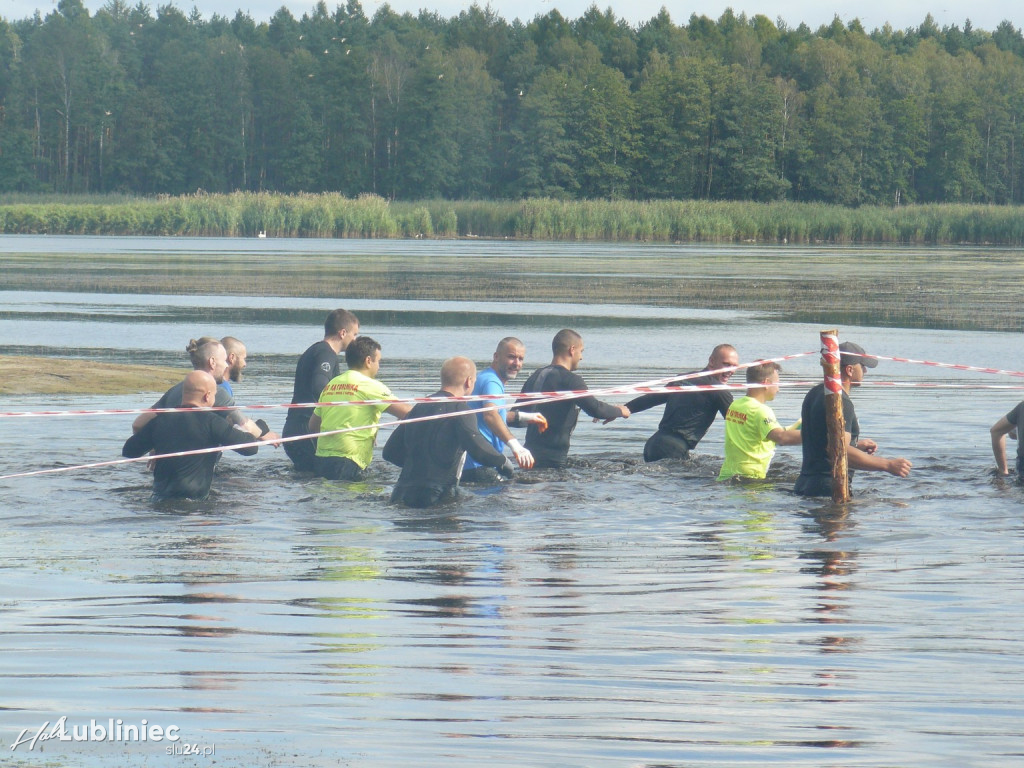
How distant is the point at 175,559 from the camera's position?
317 inches

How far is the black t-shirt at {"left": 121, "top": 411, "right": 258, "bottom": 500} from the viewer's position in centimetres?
934

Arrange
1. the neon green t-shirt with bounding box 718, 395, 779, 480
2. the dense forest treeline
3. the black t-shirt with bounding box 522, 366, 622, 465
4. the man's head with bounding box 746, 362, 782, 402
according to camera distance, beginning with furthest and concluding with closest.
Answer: the dense forest treeline < the black t-shirt with bounding box 522, 366, 622, 465 < the neon green t-shirt with bounding box 718, 395, 779, 480 < the man's head with bounding box 746, 362, 782, 402

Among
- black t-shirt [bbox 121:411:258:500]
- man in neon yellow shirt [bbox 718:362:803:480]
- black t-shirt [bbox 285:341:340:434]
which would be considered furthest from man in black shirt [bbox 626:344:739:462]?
black t-shirt [bbox 121:411:258:500]

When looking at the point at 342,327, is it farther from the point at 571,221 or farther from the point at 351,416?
the point at 571,221

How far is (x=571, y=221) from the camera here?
213 ft

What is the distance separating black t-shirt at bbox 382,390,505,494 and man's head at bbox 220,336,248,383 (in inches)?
61.8

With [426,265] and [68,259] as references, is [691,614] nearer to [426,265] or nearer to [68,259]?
[426,265]

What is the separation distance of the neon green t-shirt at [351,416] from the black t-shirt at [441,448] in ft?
1.68

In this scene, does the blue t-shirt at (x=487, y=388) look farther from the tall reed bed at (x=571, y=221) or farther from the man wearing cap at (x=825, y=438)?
the tall reed bed at (x=571, y=221)

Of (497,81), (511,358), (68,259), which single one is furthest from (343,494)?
(497,81)

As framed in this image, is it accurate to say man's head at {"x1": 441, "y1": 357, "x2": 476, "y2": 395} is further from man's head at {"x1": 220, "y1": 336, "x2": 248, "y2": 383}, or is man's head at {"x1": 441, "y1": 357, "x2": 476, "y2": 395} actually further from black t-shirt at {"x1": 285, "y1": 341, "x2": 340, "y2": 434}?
man's head at {"x1": 220, "y1": 336, "x2": 248, "y2": 383}

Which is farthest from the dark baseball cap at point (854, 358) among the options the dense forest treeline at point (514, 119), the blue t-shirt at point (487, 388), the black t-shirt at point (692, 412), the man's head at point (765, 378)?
the dense forest treeline at point (514, 119)

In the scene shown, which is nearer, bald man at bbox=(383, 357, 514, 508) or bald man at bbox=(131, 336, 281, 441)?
bald man at bbox=(383, 357, 514, 508)

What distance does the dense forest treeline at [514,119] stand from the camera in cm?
10288
